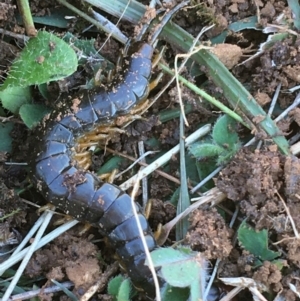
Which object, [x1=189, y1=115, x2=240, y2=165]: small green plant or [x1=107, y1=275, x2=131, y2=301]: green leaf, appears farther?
[x1=189, y1=115, x2=240, y2=165]: small green plant

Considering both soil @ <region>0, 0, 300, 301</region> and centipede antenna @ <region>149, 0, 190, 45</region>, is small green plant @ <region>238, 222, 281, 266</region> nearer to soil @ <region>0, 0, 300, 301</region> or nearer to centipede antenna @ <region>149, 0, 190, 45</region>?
soil @ <region>0, 0, 300, 301</region>

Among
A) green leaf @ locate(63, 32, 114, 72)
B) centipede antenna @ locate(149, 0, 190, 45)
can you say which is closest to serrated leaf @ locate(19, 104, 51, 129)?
green leaf @ locate(63, 32, 114, 72)

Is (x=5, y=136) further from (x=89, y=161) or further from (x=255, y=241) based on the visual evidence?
(x=255, y=241)

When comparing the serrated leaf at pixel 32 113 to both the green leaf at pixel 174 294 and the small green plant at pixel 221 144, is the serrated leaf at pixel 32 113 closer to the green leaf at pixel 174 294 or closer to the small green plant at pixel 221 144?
the small green plant at pixel 221 144

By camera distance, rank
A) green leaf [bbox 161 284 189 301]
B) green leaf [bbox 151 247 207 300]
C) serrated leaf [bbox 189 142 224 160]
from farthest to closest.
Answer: serrated leaf [bbox 189 142 224 160], green leaf [bbox 161 284 189 301], green leaf [bbox 151 247 207 300]

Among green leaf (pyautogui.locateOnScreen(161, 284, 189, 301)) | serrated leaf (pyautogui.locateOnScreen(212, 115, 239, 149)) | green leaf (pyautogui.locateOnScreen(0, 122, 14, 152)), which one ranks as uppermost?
serrated leaf (pyautogui.locateOnScreen(212, 115, 239, 149))

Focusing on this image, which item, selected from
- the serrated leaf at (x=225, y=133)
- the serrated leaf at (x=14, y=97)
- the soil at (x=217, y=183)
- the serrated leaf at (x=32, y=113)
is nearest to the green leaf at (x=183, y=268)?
the soil at (x=217, y=183)
